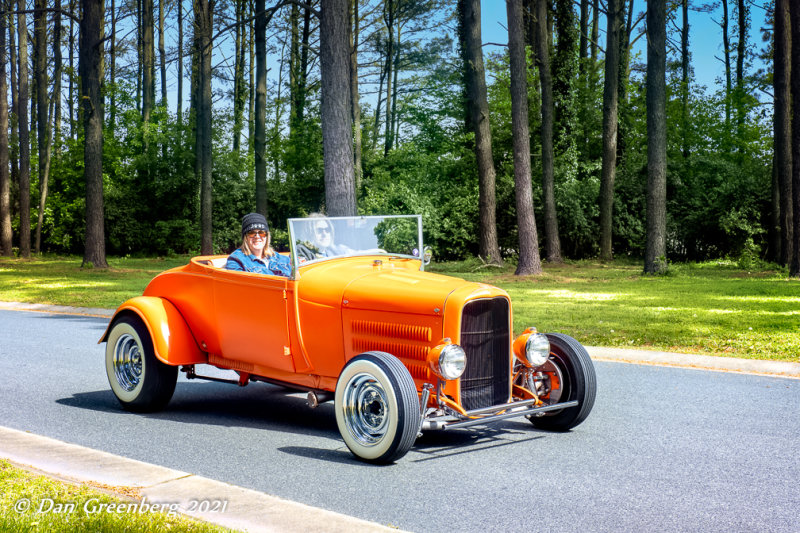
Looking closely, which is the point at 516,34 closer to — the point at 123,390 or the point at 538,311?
the point at 538,311

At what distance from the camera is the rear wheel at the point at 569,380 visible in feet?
20.3

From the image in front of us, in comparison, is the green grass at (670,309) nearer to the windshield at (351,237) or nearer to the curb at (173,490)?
the windshield at (351,237)

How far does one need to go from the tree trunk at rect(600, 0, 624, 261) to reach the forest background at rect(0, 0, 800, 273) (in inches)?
3.1

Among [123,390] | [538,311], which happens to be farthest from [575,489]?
[538,311]

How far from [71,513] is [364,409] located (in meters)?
2.05

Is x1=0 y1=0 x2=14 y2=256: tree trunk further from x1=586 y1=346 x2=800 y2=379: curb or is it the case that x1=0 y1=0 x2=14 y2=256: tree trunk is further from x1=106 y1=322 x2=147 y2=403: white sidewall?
x1=586 y1=346 x2=800 y2=379: curb

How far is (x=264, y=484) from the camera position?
498cm

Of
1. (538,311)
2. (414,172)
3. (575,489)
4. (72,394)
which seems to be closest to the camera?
(575,489)

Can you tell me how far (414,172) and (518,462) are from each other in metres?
30.7

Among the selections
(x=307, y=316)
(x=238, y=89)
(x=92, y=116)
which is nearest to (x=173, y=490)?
(x=307, y=316)

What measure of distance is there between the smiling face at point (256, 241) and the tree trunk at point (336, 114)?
6108mm

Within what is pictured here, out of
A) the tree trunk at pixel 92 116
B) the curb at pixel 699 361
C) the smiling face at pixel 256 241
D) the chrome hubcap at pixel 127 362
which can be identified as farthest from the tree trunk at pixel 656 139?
the chrome hubcap at pixel 127 362

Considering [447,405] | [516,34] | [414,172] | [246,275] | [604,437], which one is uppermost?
[516,34]

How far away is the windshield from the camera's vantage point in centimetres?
657
